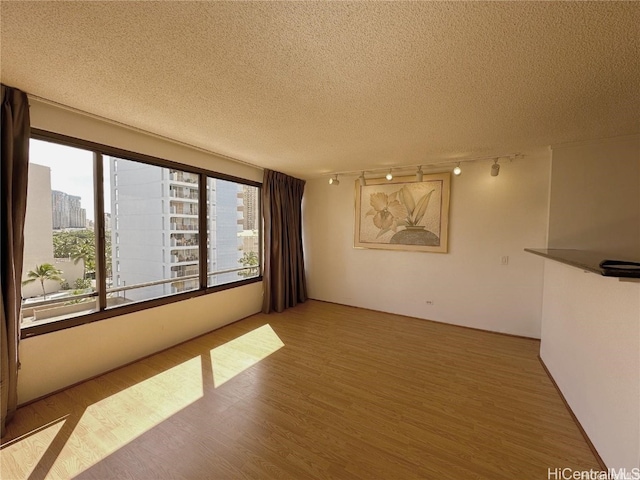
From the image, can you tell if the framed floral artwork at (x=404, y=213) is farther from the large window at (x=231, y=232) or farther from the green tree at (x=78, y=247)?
the green tree at (x=78, y=247)

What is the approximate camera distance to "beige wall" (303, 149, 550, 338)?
10.9ft

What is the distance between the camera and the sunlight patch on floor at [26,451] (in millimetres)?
1465

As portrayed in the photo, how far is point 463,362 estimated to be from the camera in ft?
9.02

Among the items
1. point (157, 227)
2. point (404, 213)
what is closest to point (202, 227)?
point (157, 227)

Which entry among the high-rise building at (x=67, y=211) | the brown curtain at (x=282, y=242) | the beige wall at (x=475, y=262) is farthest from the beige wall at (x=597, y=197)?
the high-rise building at (x=67, y=211)

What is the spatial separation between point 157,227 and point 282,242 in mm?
1919

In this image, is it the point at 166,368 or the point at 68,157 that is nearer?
the point at 68,157

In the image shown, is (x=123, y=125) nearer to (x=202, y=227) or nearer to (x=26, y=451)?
(x=202, y=227)

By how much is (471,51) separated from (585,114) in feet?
4.97

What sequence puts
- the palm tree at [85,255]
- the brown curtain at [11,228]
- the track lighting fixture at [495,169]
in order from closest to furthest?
1. the brown curtain at [11,228]
2. the palm tree at [85,255]
3. the track lighting fixture at [495,169]

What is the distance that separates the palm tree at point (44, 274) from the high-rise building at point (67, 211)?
36 cm

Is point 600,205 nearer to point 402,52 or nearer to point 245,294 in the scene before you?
point 402,52

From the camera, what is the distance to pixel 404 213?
13.4 ft

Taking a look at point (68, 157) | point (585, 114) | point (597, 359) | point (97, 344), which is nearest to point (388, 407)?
point (597, 359)
